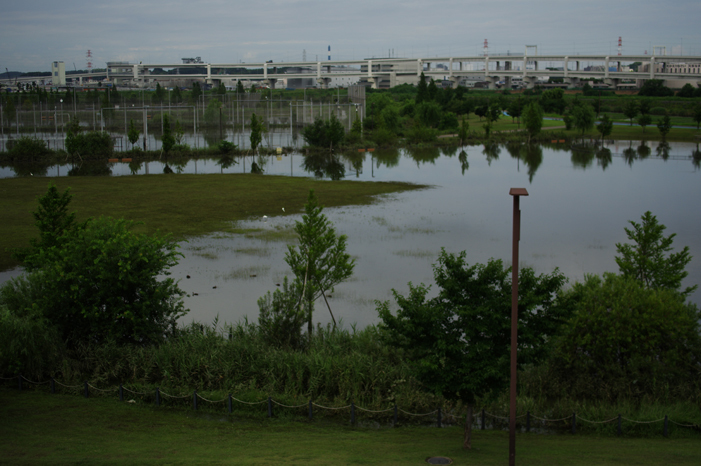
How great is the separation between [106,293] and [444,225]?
1660cm

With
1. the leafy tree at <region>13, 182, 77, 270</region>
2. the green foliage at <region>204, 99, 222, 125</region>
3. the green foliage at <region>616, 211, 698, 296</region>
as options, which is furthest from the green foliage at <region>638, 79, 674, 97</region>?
the leafy tree at <region>13, 182, 77, 270</region>

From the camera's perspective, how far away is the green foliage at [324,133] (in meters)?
58.1

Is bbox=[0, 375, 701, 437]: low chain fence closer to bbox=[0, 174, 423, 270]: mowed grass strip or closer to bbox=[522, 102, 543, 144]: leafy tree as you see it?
bbox=[0, 174, 423, 270]: mowed grass strip

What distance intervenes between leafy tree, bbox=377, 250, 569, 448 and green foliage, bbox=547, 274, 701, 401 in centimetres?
Result: 230

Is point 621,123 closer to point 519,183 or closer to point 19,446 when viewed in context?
point 519,183

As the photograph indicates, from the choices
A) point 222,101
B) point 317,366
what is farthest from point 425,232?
point 222,101

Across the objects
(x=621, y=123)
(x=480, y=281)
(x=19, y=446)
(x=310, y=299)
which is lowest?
(x=19, y=446)

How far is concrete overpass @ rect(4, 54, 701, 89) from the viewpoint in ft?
430

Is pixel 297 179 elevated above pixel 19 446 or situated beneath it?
elevated above

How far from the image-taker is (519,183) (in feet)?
139

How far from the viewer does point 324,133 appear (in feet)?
192

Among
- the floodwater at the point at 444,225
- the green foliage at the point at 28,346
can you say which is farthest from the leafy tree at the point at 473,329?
the green foliage at the point at 28,346

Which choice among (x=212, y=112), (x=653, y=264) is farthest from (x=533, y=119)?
(x=653, y=264)

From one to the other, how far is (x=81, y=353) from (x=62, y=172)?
34.4 m
